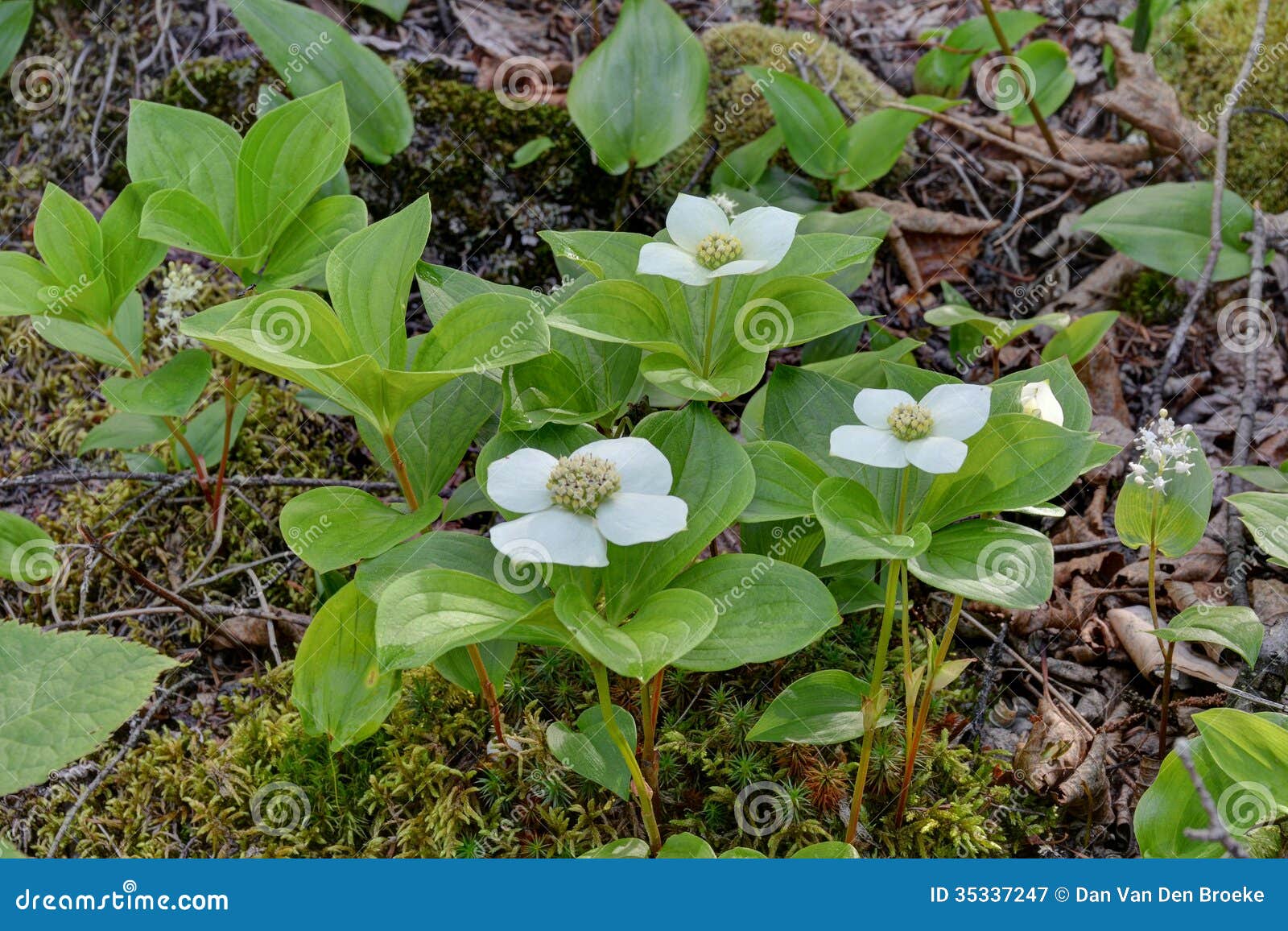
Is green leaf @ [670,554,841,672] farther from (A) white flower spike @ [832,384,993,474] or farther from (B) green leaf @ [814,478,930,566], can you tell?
(A) white flower spike @ [832,384,993,474]

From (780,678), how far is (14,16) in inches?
143

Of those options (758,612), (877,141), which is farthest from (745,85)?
(758,612)

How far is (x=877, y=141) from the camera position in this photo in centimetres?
332

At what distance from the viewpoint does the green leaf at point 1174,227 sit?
317 centimetres

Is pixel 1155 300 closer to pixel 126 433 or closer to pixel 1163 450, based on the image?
pixel 1163 450

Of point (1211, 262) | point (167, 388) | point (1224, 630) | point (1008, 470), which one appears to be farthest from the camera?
point (1211, 262)

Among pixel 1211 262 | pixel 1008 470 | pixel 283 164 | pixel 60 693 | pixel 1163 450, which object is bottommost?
pixel 60 693

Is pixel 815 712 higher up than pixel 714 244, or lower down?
lower down

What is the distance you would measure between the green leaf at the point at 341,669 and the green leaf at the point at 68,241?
43.1 inches

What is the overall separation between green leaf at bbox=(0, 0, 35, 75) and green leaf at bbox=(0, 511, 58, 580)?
2.12 meters

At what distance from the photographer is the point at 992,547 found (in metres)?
1.82

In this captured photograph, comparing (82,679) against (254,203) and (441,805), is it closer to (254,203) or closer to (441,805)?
(441,805)

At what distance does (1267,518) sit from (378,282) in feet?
6.28

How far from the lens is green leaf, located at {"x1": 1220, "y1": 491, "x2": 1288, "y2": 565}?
2090mm
